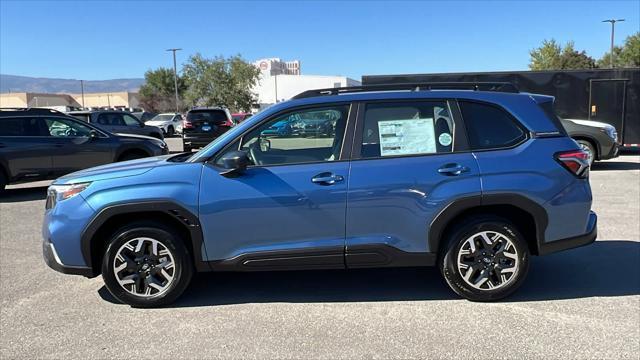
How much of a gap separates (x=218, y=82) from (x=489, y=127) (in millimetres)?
55158

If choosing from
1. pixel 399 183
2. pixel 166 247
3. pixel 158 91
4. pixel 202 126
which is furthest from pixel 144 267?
pixel 158 91

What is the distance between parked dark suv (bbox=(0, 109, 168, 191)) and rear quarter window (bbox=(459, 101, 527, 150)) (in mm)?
8755

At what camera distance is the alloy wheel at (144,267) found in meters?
4.30

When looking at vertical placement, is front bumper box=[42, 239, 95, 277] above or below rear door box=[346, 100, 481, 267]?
below

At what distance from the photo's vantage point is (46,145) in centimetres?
1040

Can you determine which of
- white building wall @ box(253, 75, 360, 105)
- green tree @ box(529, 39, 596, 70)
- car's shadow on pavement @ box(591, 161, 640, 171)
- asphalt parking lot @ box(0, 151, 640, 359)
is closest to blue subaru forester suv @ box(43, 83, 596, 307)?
asphalt parking lot @ box(0, 151, 640, 359)

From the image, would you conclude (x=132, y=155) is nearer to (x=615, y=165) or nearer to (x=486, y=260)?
(x=486, y=260)

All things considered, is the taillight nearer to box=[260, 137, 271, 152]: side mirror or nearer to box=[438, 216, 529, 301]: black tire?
box=[438, 216, 529, 301]: black tire

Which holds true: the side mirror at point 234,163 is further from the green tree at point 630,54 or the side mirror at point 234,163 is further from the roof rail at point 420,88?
the green tree at point 630,54

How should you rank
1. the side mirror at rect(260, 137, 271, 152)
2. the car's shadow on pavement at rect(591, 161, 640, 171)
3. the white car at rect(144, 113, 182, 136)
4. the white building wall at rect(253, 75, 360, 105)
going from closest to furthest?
the side mirror at rect(260, 137, 271, 152)
the car's shadow on pavement at rect(591, 161, 640, 171)
the white car at rect(144, 113, 182, 136)
the white building wall at rect(253, 75, 360, 105)

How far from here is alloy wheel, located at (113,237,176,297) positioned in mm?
4305

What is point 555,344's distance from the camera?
11.9 feet

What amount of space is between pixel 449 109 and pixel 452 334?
72.8 inches

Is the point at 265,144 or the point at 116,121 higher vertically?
the point at 116,121
